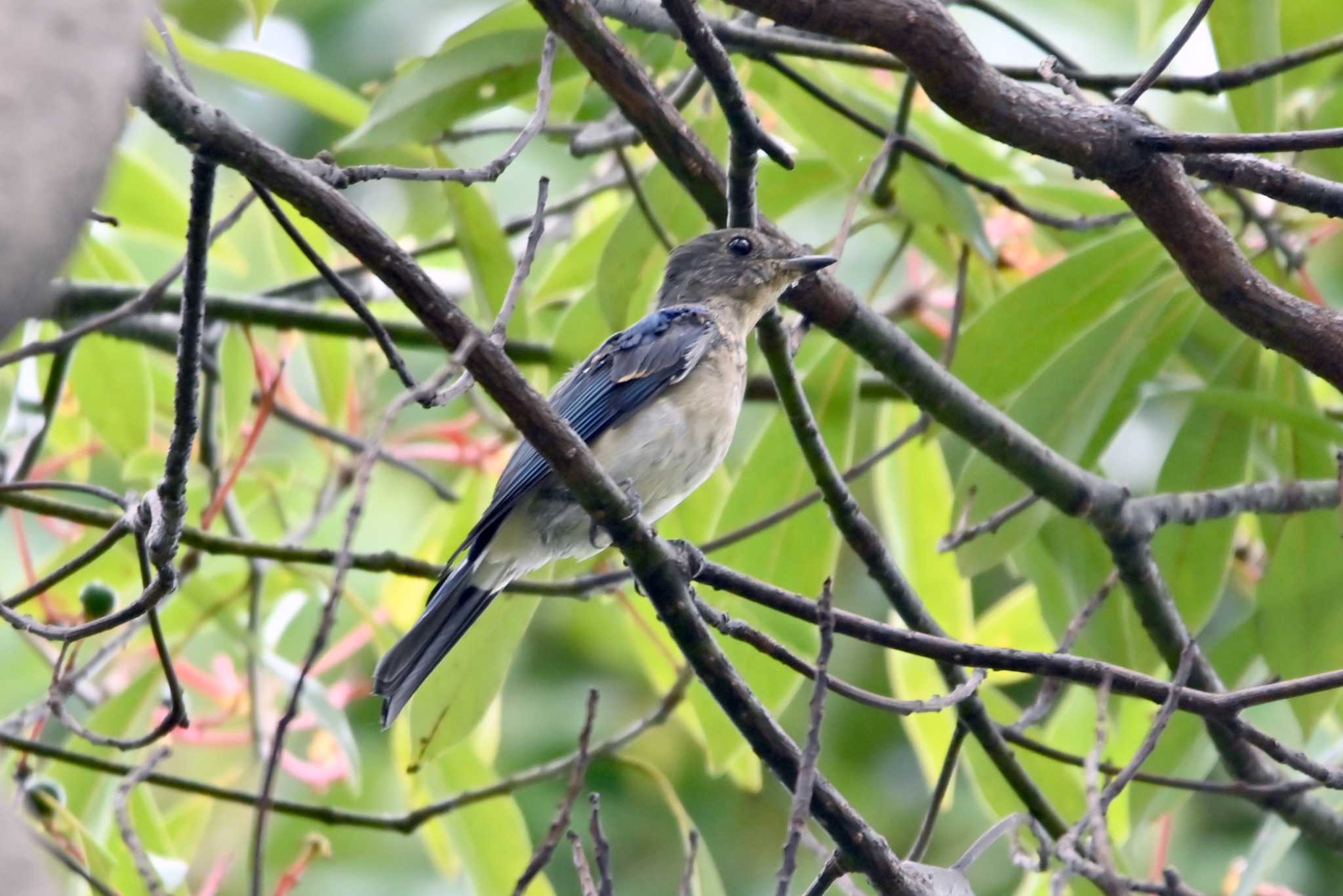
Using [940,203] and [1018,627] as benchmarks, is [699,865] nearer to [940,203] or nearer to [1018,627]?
[1018,627]

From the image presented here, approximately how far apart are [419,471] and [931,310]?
1786 mm

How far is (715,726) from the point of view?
4.12 m

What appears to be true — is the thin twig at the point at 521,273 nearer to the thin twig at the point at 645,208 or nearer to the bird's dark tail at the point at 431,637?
the bird's dark tail at the point at 431,637

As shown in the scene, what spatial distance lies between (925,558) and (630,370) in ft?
3.57

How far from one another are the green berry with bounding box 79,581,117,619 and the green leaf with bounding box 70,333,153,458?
1.06 m

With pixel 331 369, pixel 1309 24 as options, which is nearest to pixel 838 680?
pixel 1309 24

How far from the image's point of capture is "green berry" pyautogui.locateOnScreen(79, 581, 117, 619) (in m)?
3.38

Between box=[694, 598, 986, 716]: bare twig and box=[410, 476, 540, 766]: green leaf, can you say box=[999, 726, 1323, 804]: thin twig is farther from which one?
box=[410, 476, 540, 766]: green leaf

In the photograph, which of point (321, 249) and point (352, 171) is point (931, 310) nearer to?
point (321, 249)

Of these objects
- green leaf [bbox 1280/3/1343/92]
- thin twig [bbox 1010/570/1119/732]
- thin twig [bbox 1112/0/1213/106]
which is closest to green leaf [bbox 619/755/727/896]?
Result: thin twig [bbox 1010/570/1119/732]

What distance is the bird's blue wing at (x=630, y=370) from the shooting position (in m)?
4.07

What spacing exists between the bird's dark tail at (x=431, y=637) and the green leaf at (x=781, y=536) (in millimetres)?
Result: 651

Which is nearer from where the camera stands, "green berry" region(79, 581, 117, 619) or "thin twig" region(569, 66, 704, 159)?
"green berry" region(79, 581, 117, 619)

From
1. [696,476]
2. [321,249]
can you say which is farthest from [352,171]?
[321,249]
